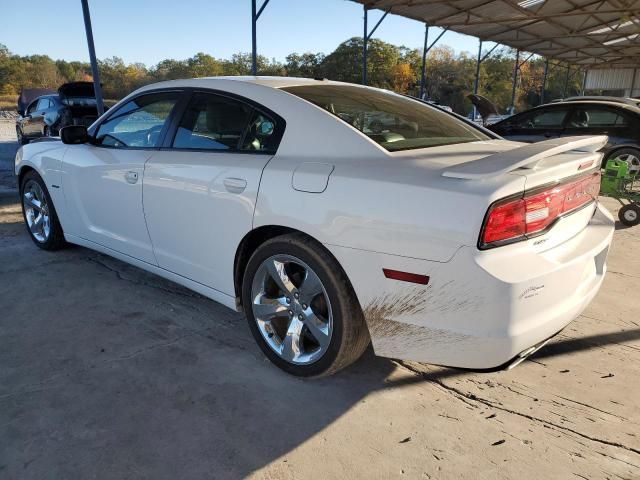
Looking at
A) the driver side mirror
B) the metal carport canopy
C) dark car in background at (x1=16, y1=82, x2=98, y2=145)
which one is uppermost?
the metal carport canopy

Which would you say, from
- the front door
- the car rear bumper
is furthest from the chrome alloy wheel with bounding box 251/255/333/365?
the front door

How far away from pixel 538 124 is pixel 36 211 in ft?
27.0

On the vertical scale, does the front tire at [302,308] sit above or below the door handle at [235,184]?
below

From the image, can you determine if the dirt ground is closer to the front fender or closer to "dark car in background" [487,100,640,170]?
the front fender

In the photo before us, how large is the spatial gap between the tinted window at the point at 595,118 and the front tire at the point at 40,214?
27.2 feet

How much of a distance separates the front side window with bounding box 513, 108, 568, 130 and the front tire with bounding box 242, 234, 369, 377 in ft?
25.8

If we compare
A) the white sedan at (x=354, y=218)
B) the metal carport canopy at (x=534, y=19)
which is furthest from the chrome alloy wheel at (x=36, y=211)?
the metal carport canopy at (x=534, y=19)

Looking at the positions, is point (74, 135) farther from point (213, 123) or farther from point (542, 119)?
point (542, 119)

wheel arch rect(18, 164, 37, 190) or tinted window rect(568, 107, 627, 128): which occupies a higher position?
tinted window rect(568, 107, 627, 128)

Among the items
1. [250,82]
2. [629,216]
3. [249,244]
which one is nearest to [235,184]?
[249,244]

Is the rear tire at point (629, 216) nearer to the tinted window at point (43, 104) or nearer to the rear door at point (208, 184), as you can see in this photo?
the rear door at point (208, 184)

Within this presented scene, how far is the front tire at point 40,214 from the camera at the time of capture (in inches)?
170

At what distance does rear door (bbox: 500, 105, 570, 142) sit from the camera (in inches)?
339

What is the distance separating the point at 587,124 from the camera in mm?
8375
